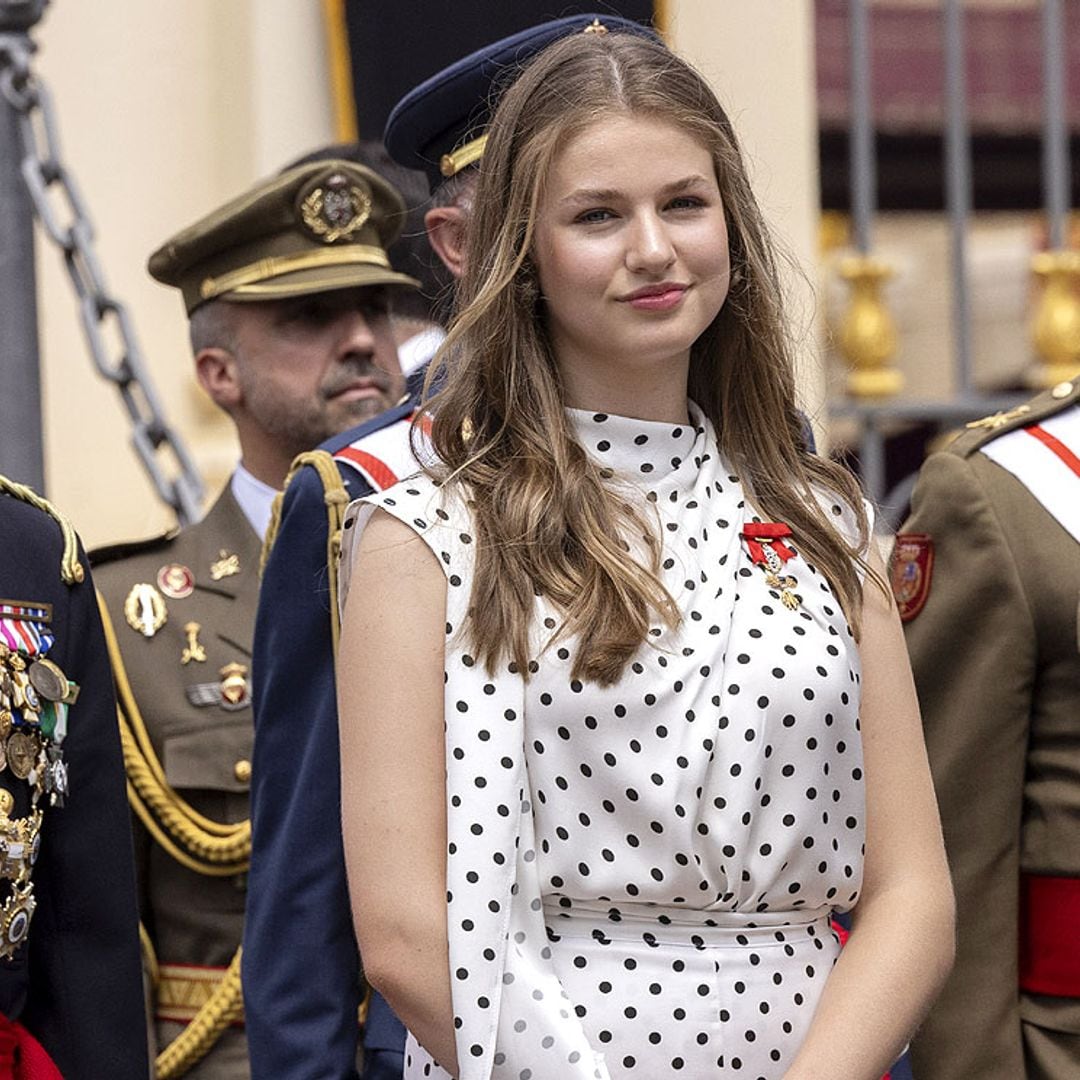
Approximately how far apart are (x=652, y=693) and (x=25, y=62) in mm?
2234

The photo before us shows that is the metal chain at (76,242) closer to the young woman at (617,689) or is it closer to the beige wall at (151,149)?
the beige wall at (151,149)

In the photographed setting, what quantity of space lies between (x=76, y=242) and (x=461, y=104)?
1414 mm

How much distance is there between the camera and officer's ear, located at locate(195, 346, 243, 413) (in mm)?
4012

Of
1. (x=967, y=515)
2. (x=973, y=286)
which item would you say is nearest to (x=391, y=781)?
(x=967, y=515)

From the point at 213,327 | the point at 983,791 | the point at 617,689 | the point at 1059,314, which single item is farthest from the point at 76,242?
the point at 1059,314

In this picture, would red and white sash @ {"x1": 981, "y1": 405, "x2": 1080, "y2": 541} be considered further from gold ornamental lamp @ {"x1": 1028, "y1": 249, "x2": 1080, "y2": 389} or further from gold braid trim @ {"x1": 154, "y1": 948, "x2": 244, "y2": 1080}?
gold ornamental lamp @ {"x1": 1028, "y1": 249, "x2": 1080, "y2": 389}

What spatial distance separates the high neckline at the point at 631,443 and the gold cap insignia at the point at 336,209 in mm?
1434

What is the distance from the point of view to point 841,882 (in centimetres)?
261

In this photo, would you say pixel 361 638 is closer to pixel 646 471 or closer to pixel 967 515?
pixel 646 471

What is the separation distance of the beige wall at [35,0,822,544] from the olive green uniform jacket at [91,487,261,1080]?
75.8 inches

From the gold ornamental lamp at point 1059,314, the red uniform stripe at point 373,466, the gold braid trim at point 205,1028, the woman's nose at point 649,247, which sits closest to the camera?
the woman's nose at point 649,247

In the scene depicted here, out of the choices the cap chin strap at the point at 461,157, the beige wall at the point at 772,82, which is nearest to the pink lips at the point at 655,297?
the cap chin strap at the point at 461,157

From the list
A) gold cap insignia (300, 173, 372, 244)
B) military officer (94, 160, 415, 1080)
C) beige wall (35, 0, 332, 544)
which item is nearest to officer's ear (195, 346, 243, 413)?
military officer (94, 160, 415, 1080)

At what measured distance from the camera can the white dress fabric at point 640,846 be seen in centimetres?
248
